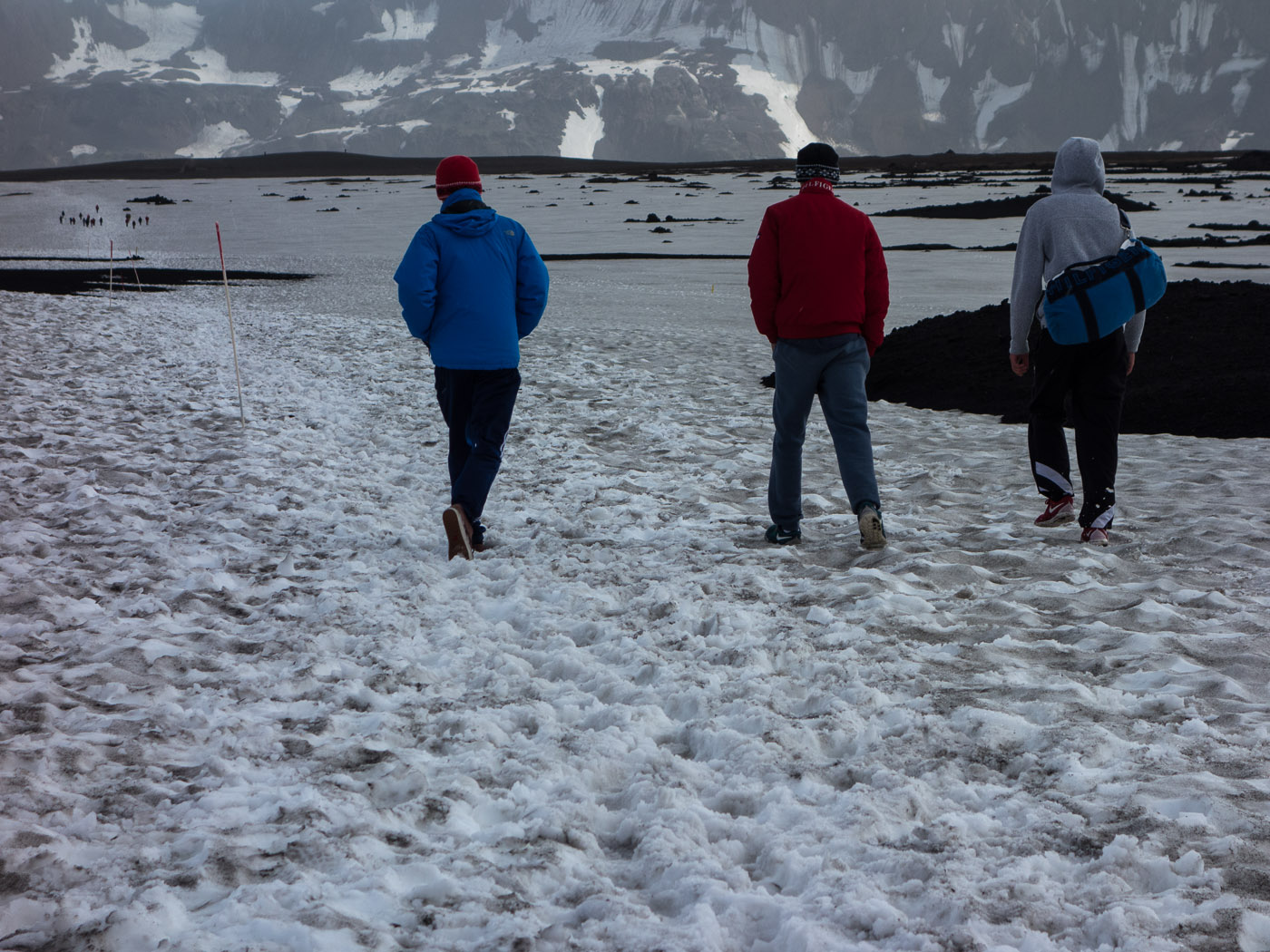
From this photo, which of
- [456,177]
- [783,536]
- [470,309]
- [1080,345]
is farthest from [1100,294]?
[456,177]

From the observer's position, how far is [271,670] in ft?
13.4

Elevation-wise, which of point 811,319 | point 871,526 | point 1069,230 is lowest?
point 871,526

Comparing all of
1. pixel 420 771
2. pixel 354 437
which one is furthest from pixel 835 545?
pixel 354 437

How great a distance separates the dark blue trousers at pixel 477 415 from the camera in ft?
17.7

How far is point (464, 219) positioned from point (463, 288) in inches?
14.2

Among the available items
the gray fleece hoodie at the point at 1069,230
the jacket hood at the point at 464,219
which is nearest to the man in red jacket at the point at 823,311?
the gray fleece hoodie at the point at 1069,230

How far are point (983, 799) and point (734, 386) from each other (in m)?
8.06

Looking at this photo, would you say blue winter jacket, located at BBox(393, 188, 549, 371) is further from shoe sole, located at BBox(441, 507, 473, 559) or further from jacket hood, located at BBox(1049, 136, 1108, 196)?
jacket hood, located at BBox(1049, 136, 1108, 196)

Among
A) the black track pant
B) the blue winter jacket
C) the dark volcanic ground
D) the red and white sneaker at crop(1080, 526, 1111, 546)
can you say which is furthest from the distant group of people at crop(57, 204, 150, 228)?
the red and white sneaker at crop(1080, 526, 1111, 546)

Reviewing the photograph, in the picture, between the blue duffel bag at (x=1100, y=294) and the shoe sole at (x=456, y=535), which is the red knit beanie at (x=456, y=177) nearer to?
the shoe sole at (x=456, y=535)

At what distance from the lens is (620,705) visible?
149 inches

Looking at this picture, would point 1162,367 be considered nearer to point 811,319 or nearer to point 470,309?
point 811,319

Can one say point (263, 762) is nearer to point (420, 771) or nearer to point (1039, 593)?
point (420, 771)

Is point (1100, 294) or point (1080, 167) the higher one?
point (1080, 167)
